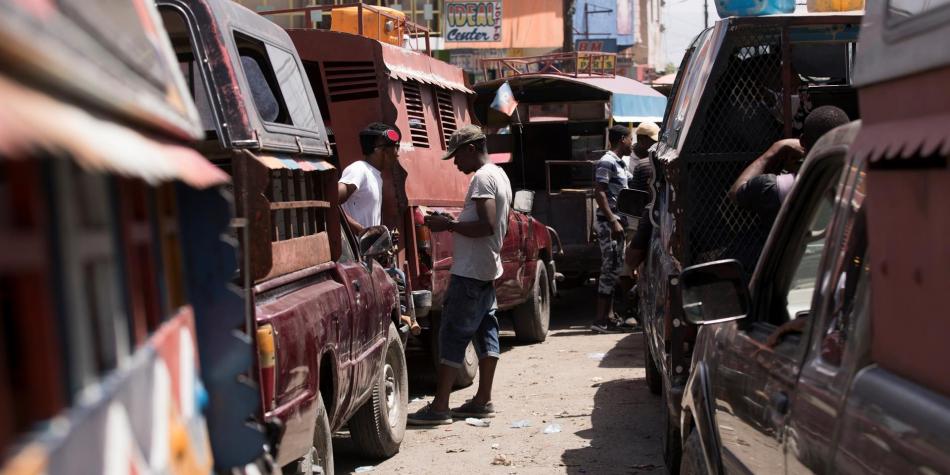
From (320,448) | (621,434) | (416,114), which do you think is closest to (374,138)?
(416,114)

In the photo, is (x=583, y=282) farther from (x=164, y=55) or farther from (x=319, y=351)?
(x=164, y=55)

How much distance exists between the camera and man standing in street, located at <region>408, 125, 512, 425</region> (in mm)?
8008

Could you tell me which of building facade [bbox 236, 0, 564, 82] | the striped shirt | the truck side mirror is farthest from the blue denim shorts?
building facade [bbox 236, 0, 564, 82]

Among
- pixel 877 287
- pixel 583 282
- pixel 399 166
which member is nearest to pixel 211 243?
pixel 877 287

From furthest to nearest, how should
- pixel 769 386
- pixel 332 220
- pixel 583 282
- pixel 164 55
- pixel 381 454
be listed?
1. pixel 583 282
2. pixel 381 454
3. pixel 332 220
4. pixel 769 386
5. pixel 164 55

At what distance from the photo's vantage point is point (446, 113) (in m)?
11.4

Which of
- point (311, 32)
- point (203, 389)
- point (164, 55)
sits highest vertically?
point (311, 32)

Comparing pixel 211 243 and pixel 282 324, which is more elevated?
pixel 211 243

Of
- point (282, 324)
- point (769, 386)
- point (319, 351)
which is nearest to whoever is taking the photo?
point (769, 386)

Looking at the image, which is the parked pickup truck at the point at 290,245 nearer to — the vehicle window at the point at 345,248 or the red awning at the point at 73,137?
the vehicle window at the point at 345,248

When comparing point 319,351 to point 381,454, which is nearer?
point 319,351

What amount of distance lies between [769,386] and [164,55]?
1890 millimetres

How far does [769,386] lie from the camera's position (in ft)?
11.3

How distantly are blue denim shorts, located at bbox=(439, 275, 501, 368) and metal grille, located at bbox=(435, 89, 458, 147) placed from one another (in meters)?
3.02
